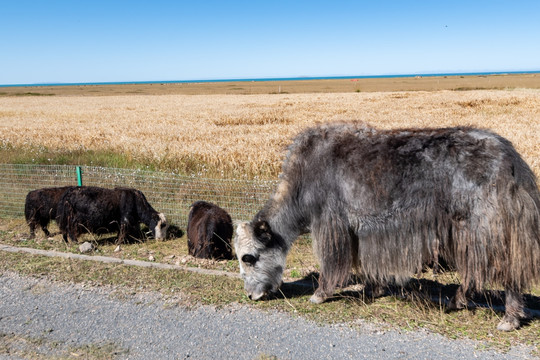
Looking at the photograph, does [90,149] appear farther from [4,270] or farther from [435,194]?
[435,194]

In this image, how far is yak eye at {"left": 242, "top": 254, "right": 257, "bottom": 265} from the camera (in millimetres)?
6229

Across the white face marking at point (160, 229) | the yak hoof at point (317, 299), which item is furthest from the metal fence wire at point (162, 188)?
the yak hoof at point (317, 299)

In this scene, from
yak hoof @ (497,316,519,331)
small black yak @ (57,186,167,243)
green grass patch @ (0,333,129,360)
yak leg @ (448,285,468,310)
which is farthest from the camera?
small black yak @ (57,186,167,243)

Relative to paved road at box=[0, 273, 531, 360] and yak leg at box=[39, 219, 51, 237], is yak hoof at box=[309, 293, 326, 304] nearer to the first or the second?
paved road at box=[0, 273, 531, 360]

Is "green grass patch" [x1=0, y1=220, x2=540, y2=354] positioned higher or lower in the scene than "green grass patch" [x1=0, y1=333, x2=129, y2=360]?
lower

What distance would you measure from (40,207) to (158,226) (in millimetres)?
2408

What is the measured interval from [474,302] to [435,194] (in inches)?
69.0

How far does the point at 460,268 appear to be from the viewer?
18.1 feet

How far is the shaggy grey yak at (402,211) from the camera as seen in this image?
523cm

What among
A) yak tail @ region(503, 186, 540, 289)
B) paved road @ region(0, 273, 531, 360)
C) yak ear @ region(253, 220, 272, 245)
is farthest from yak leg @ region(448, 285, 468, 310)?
yak ear @ region(253, 220, 272, 245)

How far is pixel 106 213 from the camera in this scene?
942 centimetres

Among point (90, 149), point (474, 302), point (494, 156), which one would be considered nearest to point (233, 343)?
point (474, 302)

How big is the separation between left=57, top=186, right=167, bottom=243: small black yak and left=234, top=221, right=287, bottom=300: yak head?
12.2 feet

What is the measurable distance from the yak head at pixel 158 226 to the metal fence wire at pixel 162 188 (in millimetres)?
966
